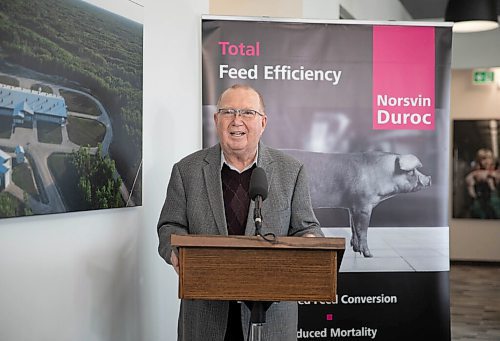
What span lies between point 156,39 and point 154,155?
56 cm

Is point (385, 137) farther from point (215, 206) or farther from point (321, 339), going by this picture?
point (215, 206)

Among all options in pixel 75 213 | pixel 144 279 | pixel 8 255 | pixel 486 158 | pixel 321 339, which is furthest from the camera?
pixel 486 158

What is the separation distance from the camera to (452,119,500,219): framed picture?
37.5 ft

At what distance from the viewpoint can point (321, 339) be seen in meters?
4.48

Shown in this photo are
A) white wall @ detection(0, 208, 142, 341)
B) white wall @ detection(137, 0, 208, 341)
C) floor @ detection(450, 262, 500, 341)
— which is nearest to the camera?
white wall @ detection(0, 208, 142, 341)

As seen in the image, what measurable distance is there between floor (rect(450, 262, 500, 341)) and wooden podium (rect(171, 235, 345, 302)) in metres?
5.01

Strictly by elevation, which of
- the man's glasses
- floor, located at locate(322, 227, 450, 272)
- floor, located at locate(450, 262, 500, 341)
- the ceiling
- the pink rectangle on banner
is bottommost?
floor, located at locate(450, 262, 500, 341)

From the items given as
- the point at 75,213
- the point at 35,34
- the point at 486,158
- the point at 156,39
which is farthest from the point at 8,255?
the point at 486,158

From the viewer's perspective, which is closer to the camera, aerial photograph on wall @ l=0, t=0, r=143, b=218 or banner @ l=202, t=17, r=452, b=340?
aerial photograph on wall @ l=0, t=0, r=143, b=218

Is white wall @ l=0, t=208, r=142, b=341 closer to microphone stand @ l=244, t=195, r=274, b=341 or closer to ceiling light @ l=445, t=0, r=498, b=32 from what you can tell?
microphone stand @ l=244, t=195, r=274, b=341

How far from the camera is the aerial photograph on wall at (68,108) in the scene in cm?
230

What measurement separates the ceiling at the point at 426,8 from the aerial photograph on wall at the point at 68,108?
6872mm

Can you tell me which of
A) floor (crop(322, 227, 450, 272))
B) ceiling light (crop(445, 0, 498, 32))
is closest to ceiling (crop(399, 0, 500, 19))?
ceiling light (crop(445, 0, 498, 32))

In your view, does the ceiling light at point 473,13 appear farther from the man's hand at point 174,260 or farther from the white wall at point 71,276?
the man's hand at point 174,260
